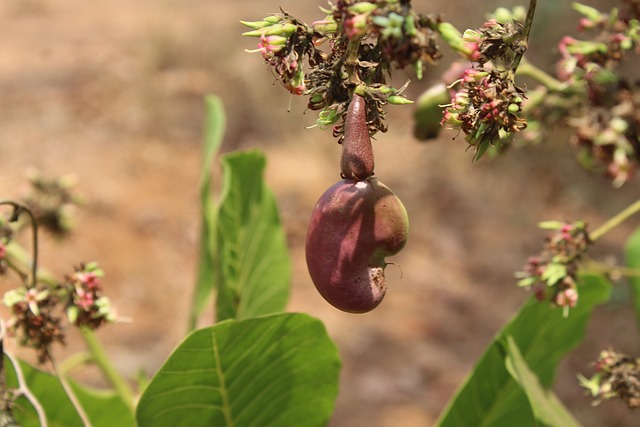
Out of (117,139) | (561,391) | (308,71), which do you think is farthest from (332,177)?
(308,71)

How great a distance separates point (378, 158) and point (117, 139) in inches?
62.0

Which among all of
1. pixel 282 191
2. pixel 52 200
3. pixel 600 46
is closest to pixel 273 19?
pixel 600 46

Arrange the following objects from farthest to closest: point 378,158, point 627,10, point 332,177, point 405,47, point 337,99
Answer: point 378,158 < point 332,177 < point 627,10 < point 337,99 < point 405,47

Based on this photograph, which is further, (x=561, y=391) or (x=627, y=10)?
(x=561, y=391)

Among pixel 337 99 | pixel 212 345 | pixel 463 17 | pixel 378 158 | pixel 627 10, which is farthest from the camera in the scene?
pixel 463 17

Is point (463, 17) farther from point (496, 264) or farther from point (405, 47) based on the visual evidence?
point (405, 47)

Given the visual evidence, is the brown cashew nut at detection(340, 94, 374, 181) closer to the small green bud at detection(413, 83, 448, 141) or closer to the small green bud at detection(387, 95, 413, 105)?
the small green bud at detection(387, 95, 413, 105)

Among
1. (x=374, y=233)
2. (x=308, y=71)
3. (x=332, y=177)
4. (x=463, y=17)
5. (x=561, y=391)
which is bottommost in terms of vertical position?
(x=561, y=391)

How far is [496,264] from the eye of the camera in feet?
15.7

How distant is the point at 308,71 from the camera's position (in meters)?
0.87

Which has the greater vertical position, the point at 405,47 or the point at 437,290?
the point at 405,47

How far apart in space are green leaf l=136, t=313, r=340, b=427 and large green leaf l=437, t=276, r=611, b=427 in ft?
0.79

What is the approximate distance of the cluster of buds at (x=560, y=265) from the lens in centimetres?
115

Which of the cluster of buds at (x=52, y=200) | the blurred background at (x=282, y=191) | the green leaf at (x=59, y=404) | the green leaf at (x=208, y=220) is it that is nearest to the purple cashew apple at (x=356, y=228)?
the green leaf at (x=59, y=404)
